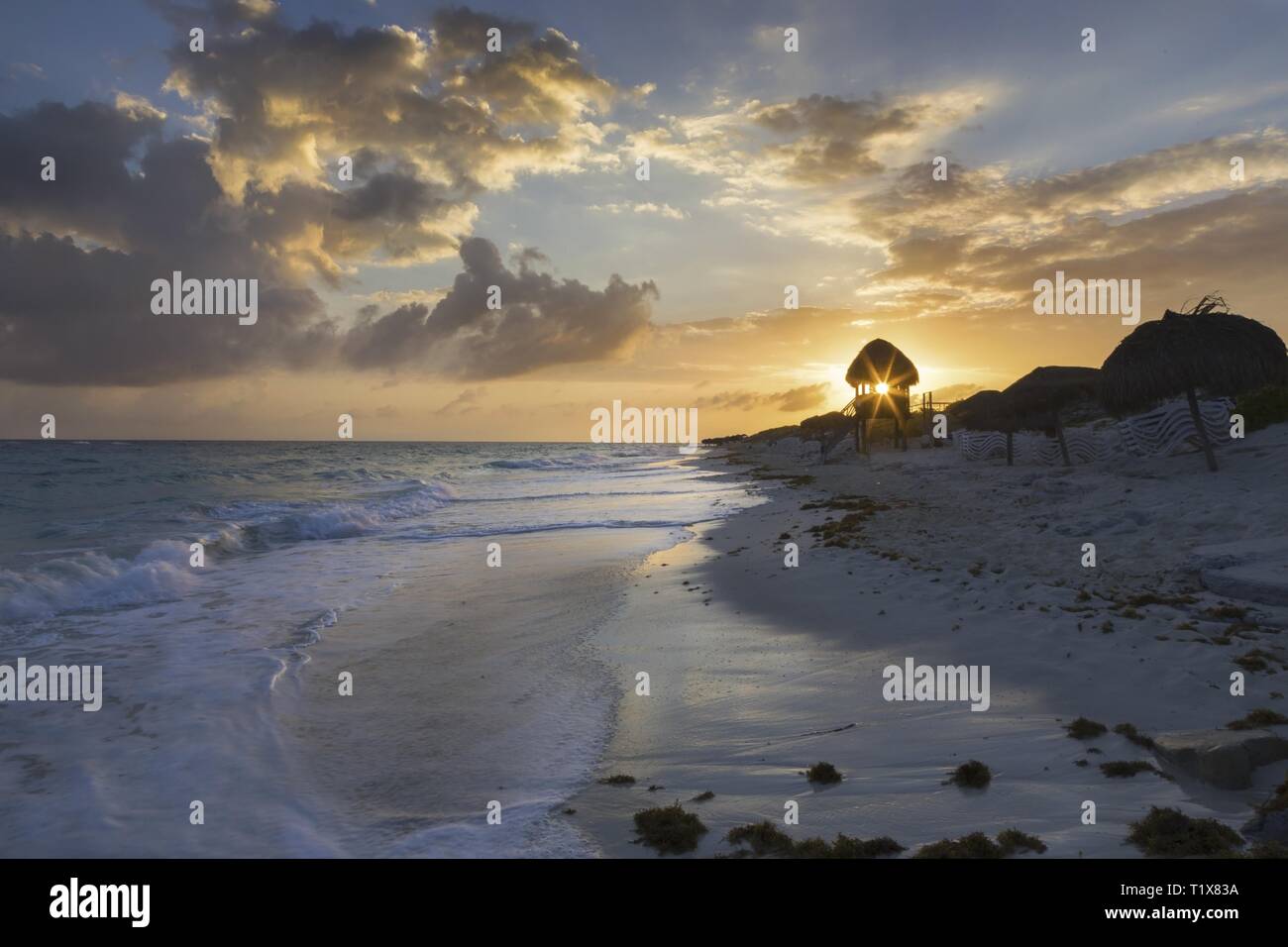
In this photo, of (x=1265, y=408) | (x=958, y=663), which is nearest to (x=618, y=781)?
(x=958, y=663)

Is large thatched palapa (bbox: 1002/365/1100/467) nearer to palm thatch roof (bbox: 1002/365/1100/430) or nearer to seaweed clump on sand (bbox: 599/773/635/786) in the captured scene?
palm thatch roof (bbox: 1002/365/1100/430)

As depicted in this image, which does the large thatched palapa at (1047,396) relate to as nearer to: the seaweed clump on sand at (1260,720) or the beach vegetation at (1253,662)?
the beach vegetation at (1253,662)

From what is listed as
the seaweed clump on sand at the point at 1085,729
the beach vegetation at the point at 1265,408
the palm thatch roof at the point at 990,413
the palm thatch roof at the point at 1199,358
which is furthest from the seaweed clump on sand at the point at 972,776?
the palm thatch roof at the point at 990,413

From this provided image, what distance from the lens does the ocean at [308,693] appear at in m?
4.77

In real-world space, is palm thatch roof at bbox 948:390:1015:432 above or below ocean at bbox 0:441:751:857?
above

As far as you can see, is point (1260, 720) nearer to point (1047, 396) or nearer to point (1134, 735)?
point (1134, 735)

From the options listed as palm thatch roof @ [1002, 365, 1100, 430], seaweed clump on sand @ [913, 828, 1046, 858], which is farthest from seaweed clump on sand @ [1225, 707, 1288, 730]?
palm thatch roof @ [1002, 365, 1100, 430]

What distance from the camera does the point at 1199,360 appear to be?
634 inches

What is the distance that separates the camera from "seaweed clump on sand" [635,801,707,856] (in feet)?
13.2

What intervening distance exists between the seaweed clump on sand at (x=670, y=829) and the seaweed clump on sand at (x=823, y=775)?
0.98 metres

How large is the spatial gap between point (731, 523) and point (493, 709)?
14327 mm

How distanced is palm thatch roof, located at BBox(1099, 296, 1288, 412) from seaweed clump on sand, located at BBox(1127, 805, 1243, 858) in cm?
1654

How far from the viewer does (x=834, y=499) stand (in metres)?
22.0
